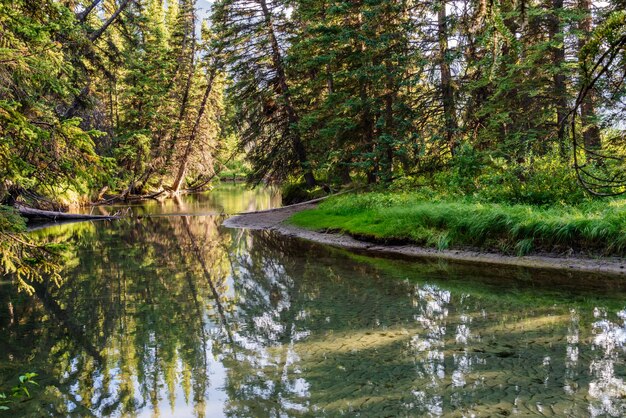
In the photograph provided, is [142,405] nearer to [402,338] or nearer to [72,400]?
[72,400]

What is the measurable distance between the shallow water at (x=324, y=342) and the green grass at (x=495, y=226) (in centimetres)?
118

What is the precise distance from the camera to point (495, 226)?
1147cm

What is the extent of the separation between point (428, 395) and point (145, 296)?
20.8ft

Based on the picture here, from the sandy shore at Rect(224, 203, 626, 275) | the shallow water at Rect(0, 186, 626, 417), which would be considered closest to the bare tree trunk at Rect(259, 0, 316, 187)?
the sandy shore at Rect(224, 203, 626, 275)

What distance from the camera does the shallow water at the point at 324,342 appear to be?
15.3ft

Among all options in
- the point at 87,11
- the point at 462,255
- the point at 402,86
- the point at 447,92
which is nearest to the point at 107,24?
the point at 87,11

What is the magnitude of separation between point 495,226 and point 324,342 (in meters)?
6.84

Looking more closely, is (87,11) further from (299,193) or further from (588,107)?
(588,107)

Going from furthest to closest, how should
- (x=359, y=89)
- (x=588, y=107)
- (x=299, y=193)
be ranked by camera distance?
1. (x=299, y=193)
2. (x=359, y=89)
3. (x=588, y=107)

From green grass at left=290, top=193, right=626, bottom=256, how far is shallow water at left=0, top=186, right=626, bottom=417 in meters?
1.18

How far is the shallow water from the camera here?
4676 mm

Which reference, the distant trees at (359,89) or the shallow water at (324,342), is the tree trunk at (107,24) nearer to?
the distant trees at (359,89)

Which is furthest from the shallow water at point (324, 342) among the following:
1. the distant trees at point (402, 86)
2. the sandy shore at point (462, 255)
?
the distant trees at point (402, 86)

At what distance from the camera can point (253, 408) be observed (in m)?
4.64
